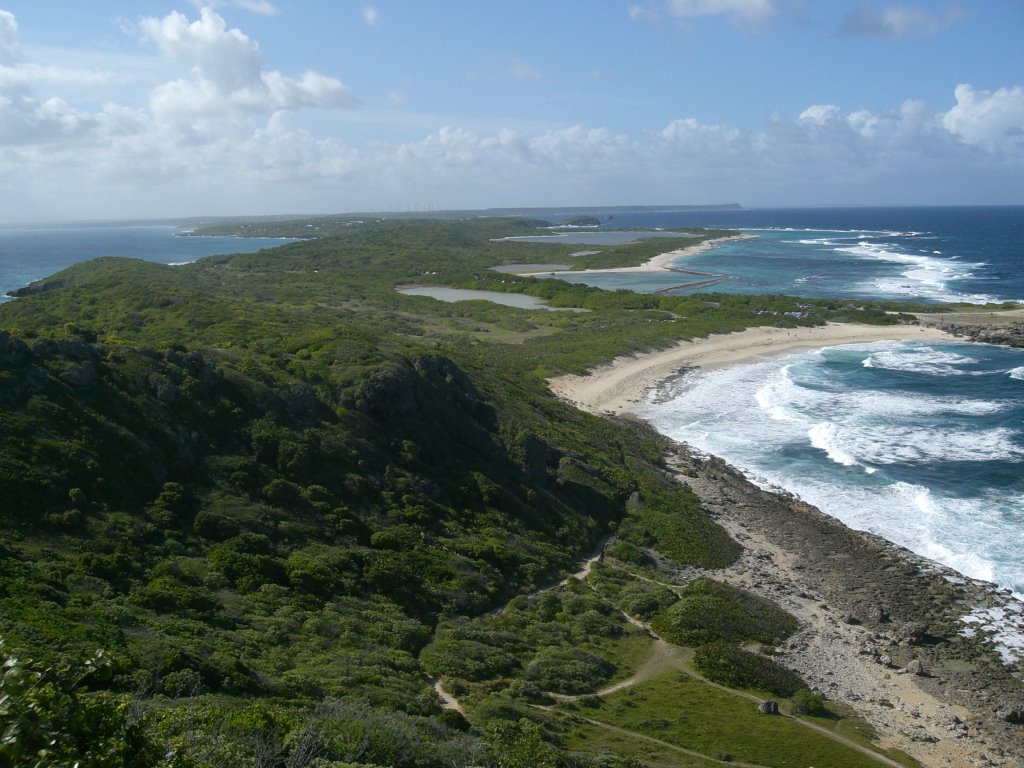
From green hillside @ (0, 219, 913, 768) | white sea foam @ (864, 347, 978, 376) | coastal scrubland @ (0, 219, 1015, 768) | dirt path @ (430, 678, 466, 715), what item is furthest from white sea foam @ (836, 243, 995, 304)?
dirt path @ (430, 678, 466, 715)

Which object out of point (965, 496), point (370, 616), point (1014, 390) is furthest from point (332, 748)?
point (1014, 390)

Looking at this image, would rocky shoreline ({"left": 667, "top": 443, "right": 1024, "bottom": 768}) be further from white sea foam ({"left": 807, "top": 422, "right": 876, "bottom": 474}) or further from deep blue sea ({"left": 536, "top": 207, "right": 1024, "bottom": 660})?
white sea foam ({"left": 807, "top": 422, "right": 876, "bottom": 474})

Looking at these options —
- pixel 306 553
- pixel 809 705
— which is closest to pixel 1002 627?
pixel 809 705

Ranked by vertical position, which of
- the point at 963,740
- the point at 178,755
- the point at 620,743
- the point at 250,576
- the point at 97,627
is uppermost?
the point at 178,755

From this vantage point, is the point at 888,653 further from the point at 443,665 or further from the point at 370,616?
the point at 370,616

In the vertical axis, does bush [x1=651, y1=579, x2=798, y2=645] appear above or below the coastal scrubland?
below

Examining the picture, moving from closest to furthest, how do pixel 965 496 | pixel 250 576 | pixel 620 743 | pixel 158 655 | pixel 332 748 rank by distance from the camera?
pixel 332 748, pixel 158 655, pixel 620 743, pixel 250 576, pixel 965 496

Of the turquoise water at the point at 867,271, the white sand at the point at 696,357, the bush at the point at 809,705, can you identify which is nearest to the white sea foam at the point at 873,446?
the white sand at the point at 696,357

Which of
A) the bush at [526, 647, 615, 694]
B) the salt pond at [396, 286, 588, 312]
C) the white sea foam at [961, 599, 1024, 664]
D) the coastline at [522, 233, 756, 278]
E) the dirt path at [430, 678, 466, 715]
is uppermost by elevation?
the coastline at [522, 233, 756, 278]
